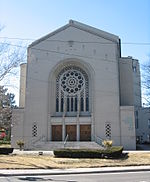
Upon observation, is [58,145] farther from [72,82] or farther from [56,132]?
[72,82]

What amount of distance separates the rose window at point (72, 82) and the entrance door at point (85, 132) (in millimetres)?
5507

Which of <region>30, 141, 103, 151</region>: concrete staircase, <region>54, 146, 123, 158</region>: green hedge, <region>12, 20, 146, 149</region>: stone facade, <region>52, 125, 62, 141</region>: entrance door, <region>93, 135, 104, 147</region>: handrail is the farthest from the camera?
<region>52, 125, 62, 141</region>: entrance door

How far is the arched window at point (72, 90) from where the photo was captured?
42.6m

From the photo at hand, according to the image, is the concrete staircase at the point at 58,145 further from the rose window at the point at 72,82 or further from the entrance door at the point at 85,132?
the rose window at the point at 72,82

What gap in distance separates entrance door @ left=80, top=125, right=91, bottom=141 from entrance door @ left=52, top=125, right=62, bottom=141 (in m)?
3.15

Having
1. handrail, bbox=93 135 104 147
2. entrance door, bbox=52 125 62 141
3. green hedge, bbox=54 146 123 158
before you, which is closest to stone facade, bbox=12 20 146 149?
entrance door, bbox=52 125 62 141

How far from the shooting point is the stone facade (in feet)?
132

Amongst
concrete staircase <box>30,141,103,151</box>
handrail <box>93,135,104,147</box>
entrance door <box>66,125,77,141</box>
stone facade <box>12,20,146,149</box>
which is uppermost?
stone facade <box>12,20,146,149</box>

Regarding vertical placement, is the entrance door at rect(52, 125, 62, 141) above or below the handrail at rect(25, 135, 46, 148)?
above

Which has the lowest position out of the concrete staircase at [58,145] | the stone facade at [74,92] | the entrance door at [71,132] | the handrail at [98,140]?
the concrete staircase at [58,145]

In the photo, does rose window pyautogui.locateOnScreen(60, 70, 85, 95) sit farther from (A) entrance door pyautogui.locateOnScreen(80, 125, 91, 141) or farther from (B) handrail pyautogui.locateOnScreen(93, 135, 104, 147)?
(B) handrail pyautogui.locateOnScreen(93, 135, 104, 147)

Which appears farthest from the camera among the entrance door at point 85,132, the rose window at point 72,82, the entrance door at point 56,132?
the rose window at point 72,82

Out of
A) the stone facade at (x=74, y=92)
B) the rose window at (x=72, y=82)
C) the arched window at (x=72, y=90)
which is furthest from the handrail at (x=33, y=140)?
the rose window at (x=72, y=82)

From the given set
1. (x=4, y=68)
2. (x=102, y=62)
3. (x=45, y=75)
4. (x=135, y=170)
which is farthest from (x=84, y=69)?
(x=135, y=170)
